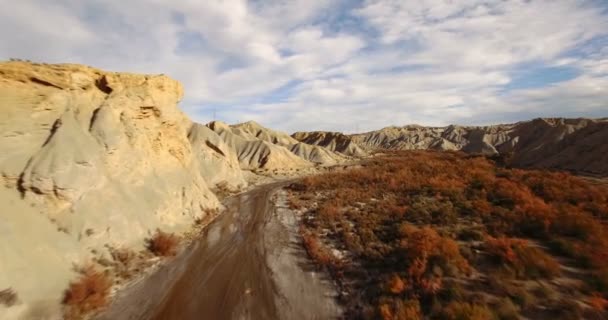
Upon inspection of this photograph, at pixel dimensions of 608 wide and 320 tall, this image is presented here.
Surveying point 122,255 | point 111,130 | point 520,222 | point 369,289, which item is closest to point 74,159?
point 111,130

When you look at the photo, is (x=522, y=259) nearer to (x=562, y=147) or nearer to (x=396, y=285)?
(x=396, y=285)

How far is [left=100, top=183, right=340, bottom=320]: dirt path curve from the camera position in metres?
9.37

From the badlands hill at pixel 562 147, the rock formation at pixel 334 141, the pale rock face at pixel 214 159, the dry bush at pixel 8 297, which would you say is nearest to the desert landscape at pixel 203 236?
the dry bush at pixel 8 297

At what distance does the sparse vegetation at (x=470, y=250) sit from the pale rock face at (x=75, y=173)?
797 cm

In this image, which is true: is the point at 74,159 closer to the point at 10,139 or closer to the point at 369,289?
the point at 10,139

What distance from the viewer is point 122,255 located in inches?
472

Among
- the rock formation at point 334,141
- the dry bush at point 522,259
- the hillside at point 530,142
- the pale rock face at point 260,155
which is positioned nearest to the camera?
the dry bush at point 522,259

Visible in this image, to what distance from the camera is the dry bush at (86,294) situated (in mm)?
8984

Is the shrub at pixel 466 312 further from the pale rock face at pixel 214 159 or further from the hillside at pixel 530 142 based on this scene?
the hillside at pixel 530 142

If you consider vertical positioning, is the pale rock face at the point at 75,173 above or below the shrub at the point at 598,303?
above

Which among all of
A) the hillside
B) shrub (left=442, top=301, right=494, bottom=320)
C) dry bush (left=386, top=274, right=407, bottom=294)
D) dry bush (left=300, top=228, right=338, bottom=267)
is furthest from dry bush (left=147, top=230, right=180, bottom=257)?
the hillside

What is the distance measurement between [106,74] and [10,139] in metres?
6.18

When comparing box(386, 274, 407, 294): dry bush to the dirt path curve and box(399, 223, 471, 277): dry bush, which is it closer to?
box(399, 223, 471, 277): dry bush

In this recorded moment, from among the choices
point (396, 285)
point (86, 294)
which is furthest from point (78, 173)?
point (396, 285)
